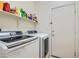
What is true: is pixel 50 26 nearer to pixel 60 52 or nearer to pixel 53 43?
pixel 53 43

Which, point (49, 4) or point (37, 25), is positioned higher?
point (49, 4)

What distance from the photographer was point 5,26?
6.70 feet

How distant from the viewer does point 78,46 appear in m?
3.18

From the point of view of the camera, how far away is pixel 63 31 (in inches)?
137

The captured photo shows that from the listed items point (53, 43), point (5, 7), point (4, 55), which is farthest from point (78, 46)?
point (4, 55)

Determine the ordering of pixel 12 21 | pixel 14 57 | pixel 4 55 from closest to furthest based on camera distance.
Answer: pixel 4 55 < pixel 14 57 < pixel 12 21

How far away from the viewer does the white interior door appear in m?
3.29

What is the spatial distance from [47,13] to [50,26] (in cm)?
52

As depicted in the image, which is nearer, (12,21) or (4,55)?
(4,55)

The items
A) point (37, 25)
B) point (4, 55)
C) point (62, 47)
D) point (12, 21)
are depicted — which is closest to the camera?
point (4, 55)

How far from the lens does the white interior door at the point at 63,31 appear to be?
3.29 m

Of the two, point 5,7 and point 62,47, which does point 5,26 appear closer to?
point 5,7

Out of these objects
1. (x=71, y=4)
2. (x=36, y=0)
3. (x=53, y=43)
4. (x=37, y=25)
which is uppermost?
(x=36, y=0)

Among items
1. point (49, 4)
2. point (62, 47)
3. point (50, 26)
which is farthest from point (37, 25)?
point (62, 47)
